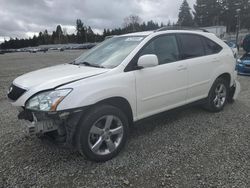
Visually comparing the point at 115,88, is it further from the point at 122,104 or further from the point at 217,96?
the point at 217,96

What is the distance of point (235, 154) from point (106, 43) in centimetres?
288

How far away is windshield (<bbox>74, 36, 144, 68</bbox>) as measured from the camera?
11.4ft

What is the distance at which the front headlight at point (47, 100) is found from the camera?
8.82ft

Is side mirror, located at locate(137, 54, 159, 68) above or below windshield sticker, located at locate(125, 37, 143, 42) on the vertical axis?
below

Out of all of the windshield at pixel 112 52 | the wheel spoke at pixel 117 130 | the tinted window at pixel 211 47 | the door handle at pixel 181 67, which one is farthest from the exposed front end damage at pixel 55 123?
the tinted window at pixel 211 47

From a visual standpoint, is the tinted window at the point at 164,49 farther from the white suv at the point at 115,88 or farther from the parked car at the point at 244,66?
the parked car at the point at 244,66

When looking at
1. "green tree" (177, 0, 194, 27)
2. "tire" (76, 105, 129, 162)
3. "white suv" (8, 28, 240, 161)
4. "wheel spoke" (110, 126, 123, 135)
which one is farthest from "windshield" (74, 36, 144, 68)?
"green tree" (177, 0, 194, 27)

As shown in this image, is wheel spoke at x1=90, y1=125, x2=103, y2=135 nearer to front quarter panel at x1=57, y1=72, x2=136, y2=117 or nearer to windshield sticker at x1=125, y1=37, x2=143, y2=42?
front quarter panel at x1=57, y1=72, x2=136, y2=117

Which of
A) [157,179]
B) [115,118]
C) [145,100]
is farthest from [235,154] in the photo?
[115,118]

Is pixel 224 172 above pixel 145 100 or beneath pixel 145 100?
beneath

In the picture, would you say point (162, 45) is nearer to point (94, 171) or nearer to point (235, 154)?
point (235, 154)

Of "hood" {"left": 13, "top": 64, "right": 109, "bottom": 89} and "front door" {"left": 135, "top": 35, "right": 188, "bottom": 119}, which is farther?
"front door" {"left": 135, "top": 35, "right": 188, "bottom": 119}

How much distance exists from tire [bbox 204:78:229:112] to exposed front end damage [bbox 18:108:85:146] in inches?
118

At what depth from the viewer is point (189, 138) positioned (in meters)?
3.78
